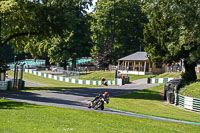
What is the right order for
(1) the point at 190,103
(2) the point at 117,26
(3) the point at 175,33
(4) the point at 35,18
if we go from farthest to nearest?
(2) the point at 117,26 < (4) the point at 35,18 < (3) the point at 175,33 < (1) the point at 190,103

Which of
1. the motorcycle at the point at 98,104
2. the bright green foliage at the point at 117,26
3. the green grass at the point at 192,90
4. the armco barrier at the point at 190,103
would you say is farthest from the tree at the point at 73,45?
the motorcycle at the point at 98,104

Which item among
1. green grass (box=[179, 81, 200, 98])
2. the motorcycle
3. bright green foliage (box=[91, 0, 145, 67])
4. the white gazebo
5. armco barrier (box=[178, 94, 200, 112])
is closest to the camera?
the motorcycle

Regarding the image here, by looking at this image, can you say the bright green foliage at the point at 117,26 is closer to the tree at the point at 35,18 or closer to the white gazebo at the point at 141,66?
the white gazebo at the point at 141,66

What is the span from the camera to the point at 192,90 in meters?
25.1

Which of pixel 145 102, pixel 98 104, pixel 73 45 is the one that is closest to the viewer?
pixel 98 104

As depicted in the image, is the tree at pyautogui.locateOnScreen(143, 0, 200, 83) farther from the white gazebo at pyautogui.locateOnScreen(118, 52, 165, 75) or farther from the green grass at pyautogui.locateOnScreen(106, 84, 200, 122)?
the white gazebo at pyautogui.locateOnScreen(118, 52, 165, 75)

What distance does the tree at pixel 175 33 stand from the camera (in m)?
21.7

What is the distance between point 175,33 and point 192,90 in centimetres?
770

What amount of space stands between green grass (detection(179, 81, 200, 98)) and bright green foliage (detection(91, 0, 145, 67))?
3773 centimetres

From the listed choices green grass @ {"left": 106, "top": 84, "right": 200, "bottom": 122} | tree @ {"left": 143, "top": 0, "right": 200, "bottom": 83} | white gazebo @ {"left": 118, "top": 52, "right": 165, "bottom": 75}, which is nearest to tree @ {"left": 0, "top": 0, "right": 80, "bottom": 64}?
tree @ {"left": 143, "top": 0, "right": 200, "bottom": 83}

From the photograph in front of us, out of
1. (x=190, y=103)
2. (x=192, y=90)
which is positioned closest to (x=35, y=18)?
(x=192, y=90)

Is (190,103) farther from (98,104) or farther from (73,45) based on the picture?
(73,45)

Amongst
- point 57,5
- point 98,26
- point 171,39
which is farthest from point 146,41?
point 98,26

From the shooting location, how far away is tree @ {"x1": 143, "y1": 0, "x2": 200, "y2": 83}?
21.7m
